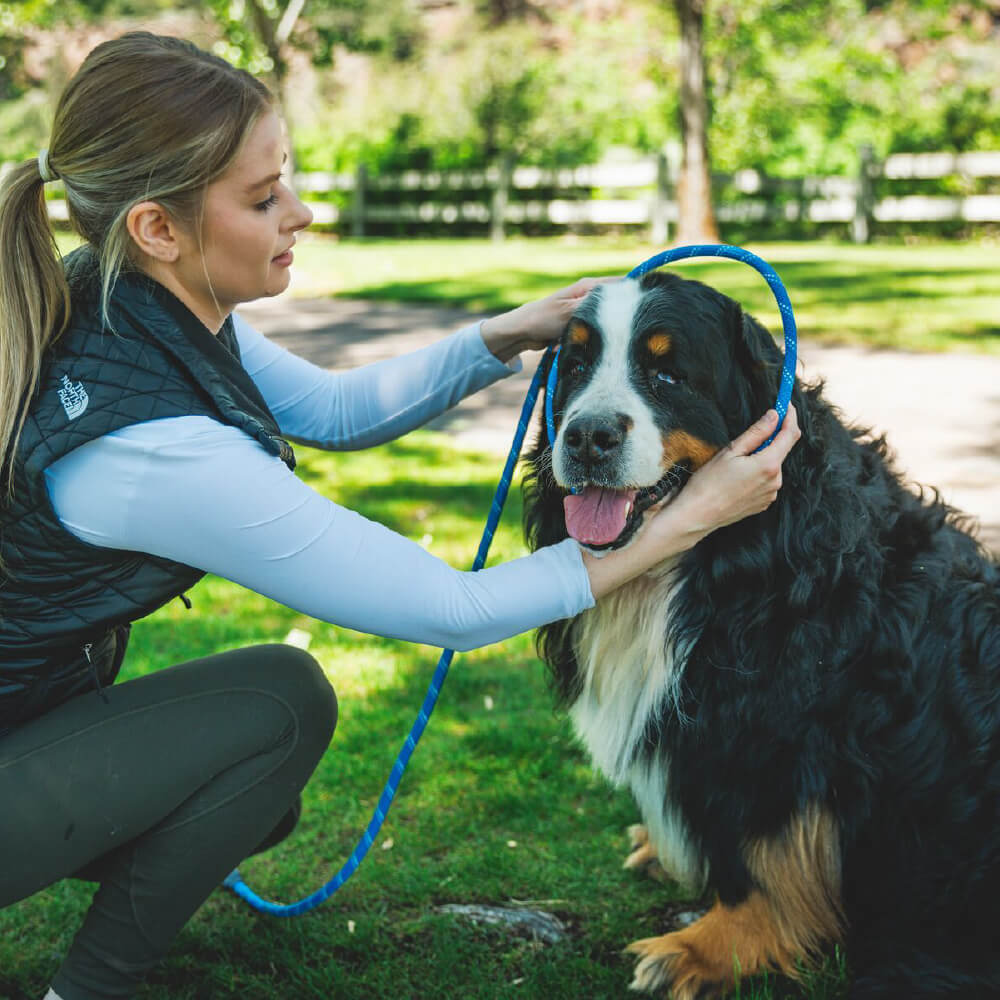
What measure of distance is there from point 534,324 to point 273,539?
96 centimetres

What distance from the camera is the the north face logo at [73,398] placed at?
185cm

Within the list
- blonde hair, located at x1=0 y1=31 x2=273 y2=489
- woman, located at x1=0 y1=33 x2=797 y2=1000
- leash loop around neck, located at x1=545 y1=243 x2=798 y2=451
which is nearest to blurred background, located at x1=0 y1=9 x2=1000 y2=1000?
blonde hair, located at x1=0 y1=31 x2=273 y2=489

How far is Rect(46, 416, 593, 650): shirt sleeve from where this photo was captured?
6.13 feet

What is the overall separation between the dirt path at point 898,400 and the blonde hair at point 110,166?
3384 mm

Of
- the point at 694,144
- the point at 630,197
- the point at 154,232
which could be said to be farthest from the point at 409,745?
the point at 630,197

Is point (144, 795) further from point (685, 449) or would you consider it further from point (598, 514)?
point (685, 449)

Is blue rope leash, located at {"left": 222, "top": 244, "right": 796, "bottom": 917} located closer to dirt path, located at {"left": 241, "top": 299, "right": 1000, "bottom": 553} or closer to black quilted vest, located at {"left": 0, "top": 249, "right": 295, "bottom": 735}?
black quilted vest, located at {"left": 0, "top": 249, "right": 295, "bottom": 735}

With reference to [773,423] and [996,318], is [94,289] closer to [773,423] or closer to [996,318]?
[773,423]

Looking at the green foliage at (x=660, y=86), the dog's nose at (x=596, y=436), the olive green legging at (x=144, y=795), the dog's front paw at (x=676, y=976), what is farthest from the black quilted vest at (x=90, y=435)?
the green foliage at (x=660, y=86)

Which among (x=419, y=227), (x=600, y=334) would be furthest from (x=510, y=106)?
(x=600, y=334)

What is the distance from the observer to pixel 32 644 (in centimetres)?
200

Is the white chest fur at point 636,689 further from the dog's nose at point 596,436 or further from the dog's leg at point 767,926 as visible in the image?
the dog's nose at point 596,436

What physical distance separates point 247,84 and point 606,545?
1.09m

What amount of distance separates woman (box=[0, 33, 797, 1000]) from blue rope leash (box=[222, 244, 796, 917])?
211mm
